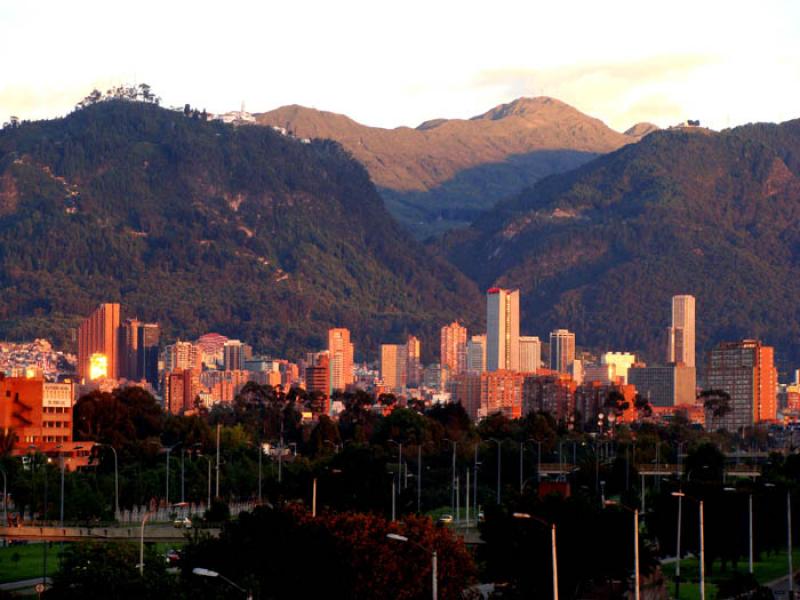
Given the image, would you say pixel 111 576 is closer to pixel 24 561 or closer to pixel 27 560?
pixel 24 561

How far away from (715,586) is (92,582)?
3607 cm

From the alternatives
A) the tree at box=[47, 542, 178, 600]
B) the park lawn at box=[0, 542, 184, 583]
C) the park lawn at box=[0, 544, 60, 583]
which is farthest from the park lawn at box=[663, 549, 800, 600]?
the park lawn at box=[0, 544, 60, 583]

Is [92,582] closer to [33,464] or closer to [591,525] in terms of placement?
[591,525]

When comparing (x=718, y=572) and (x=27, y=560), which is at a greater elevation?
(x=27, y=560)

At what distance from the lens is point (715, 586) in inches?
4225

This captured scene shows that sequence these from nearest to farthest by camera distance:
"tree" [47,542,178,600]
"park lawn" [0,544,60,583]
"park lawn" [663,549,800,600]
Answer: "tree" [47,542,178,600] → "park lawn" [663,549,800,600] → "park lawn" [0,544,60,583]

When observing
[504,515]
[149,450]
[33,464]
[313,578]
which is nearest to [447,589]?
[313,578]

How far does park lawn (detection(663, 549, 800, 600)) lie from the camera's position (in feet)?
344

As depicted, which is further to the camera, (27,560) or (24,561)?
(27,560)

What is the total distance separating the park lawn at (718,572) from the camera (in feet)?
344

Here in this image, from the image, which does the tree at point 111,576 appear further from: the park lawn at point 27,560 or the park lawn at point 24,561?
the park lawn at point 24,561

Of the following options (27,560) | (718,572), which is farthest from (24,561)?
(718,572)

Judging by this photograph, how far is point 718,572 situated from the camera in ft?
388

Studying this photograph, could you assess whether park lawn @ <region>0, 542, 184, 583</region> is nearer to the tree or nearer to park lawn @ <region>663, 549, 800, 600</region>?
the tree
